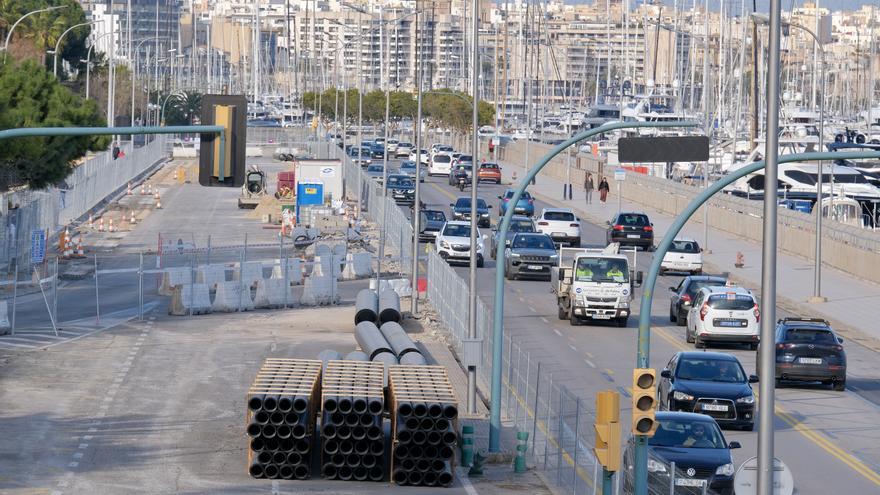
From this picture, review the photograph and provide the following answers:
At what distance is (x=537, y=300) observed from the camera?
48.9 meters

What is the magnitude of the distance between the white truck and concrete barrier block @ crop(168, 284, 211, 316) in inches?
395

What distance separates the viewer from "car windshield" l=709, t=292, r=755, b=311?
3872 cm

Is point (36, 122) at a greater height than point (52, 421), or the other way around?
point (36, 122)

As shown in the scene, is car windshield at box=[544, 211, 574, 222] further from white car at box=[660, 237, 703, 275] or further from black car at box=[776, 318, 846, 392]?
black car at box=[776, 318, 846, 392]

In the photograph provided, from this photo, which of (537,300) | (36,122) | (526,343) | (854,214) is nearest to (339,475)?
(526,343)

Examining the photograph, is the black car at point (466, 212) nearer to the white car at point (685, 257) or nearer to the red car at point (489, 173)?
the white car at point (685, 257)

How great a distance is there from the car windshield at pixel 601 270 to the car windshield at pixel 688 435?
60.7 feet

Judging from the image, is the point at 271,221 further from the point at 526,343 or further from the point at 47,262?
the point at 526,343

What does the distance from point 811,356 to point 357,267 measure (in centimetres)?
2431

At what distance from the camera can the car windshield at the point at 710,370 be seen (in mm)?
29828

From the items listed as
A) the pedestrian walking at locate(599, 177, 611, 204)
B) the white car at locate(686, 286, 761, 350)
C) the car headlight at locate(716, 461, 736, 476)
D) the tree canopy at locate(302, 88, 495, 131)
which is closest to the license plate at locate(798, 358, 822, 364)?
the white car at locate(686, 286, 761, 350)

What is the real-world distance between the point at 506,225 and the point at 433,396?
10.1 feet

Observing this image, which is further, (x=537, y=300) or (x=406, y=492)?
(x=537, y=300)

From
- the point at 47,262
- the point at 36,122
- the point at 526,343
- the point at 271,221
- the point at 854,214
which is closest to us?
the point at 526,343
